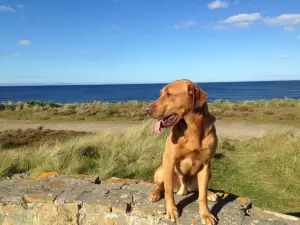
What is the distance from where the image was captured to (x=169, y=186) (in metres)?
3.40

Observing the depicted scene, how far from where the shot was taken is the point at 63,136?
38.4 ft

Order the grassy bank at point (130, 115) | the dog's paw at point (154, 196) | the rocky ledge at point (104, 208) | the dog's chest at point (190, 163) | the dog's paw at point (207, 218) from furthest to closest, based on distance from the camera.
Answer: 1. the grassy bank at point (130, 115)
2. the dog's paw at point (154, 196)
3. the rocky ledge at point (104, 208)
4. the dog's paw at point (207, 218)
5. the dog's chest at point (190, 163)

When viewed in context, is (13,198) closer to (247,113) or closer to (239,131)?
(239,131)

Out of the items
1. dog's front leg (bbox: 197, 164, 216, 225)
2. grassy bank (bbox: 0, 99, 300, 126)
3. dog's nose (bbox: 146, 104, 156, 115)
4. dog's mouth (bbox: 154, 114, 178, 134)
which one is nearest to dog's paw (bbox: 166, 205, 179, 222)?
dog's front leg (bbox: 197, 164, 216, 225)

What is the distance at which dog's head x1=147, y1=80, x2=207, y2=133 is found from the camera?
10.3 feet

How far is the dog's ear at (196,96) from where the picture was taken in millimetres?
3145

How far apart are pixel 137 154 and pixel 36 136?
485 centimetres

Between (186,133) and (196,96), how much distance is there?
1.28 ft

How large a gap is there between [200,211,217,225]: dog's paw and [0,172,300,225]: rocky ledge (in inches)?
3.6

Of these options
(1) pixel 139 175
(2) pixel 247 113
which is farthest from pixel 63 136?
(2) pixel 247 113

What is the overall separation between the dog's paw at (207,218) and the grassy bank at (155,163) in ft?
11.3

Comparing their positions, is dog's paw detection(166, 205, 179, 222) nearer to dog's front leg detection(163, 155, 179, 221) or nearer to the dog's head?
dog's front leg detection(163, 155, 179, 221)

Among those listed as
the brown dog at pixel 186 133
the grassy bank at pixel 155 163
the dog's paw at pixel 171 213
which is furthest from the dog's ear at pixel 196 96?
the grassy bank at pixel 155 163

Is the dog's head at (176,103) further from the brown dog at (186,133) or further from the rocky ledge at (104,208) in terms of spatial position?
the rocky ledge at (104,208)
